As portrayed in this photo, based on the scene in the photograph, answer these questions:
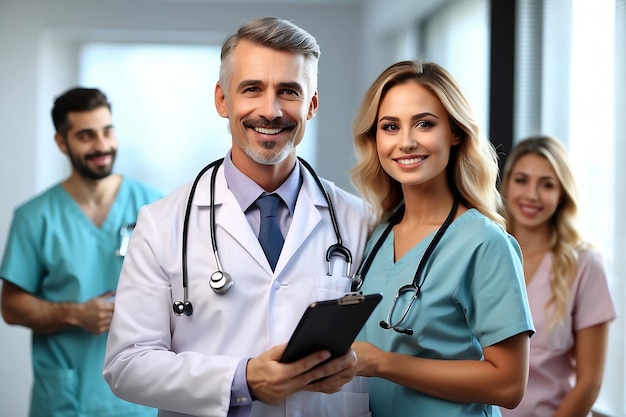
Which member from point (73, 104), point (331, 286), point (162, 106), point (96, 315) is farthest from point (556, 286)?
point (162, 106)

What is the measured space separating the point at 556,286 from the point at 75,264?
167 cm

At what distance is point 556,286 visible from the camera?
2.37 metres

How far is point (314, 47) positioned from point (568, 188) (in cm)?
115

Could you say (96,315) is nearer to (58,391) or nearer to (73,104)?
(58,391)

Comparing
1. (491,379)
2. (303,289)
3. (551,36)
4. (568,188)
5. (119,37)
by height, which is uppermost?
(119,37)

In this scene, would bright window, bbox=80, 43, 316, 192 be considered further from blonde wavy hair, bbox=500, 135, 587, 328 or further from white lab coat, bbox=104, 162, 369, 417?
white lab coat, bbox=104, 162, 369, 417

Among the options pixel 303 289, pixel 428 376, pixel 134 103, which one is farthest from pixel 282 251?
pixel 134 103

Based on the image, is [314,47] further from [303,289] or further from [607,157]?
[607,157]

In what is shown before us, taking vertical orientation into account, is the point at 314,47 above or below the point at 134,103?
below

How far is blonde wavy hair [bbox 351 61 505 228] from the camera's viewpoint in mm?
1750

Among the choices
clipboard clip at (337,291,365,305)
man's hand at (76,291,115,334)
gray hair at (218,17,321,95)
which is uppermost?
gray hair at (218,17,321,95)

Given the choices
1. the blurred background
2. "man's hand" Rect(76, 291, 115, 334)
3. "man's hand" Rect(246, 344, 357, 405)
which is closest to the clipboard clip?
"man's hand" Rect(246, 344, 357, 405)

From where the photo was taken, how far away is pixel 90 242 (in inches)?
114

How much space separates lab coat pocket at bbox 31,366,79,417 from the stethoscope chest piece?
1339 mm
